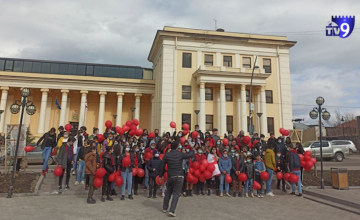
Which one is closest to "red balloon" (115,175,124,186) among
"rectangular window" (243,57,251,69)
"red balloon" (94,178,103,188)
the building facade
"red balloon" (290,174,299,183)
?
"red balloon" (94,178,103,188)

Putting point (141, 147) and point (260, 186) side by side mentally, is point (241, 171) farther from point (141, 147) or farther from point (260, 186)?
point (141, 147)

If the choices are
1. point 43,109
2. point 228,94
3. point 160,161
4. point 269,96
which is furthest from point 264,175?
point 43,109

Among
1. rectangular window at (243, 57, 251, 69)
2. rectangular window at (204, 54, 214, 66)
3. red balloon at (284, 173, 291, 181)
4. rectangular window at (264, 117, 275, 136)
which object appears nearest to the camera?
red balloon at (284, 173, 291, 181)

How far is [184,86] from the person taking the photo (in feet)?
91.6

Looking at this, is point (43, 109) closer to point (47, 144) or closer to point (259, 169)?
point (47, 144)

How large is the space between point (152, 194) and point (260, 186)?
13.8 ft

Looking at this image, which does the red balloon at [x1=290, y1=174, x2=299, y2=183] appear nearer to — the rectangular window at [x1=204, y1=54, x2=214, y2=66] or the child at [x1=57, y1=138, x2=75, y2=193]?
the child at [x1=57, y1=138, x2=75, y2=193]

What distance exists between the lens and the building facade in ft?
89.5

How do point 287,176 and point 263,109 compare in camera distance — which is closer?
point 287,176

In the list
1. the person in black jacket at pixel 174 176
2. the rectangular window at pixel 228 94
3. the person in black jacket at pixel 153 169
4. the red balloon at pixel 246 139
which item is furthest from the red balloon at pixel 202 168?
the rectangular window at pixel 228 94

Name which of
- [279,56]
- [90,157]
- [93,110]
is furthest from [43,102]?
[279,56]

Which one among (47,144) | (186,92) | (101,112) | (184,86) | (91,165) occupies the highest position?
(184,86)

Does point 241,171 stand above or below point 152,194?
above

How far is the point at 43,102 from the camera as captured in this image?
29.5 m
